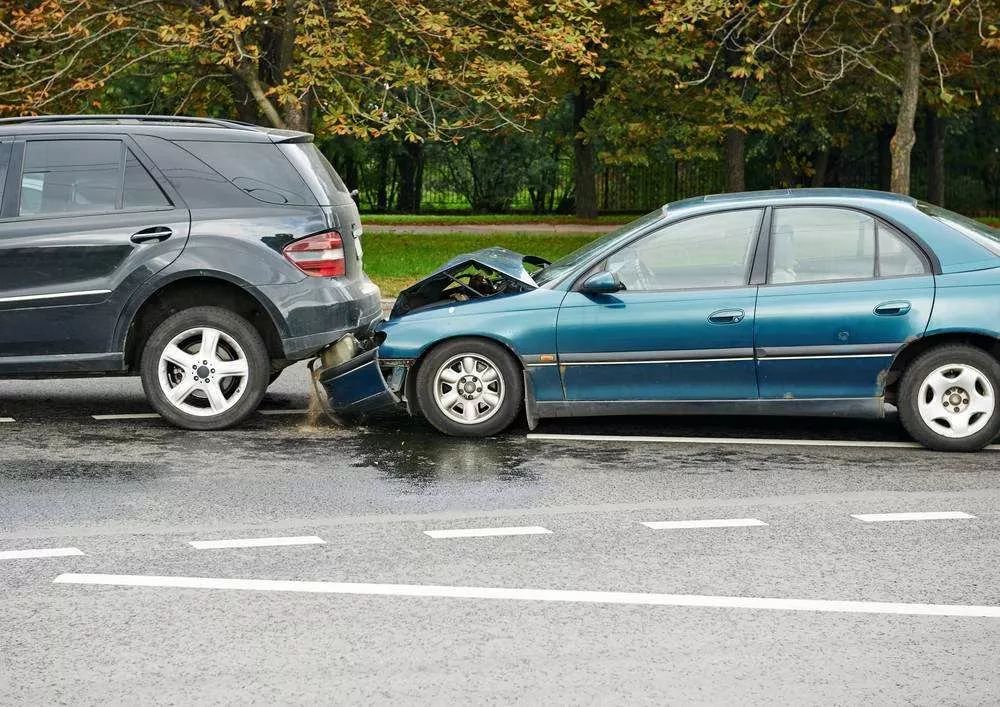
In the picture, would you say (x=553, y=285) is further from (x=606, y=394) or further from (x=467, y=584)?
(x=467, y=584)

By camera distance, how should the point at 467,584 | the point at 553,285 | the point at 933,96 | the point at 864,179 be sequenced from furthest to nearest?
1. the point at 864,179
2. the point at 933,96
3. the point at 553,285
4. the point at 467,584

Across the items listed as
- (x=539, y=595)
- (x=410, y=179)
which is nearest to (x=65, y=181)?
(x=539, y=595)

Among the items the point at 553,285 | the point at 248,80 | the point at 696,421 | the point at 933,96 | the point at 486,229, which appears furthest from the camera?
the point at 486,229

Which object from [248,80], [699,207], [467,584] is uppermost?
[248,80]

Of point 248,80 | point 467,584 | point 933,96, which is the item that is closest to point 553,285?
point 467,584

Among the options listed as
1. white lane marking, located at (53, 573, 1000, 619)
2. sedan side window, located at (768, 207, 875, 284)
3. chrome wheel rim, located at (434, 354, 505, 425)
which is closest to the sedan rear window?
sedan side window, located at (768, 207, 875, 284)

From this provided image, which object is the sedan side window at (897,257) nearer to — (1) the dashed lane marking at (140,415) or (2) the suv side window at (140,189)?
(1) the dashed lane marking at (140,415)

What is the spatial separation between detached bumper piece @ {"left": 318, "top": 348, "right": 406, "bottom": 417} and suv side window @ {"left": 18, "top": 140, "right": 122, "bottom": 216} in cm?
177

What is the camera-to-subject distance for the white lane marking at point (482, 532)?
6707 millimetres

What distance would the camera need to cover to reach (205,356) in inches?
370

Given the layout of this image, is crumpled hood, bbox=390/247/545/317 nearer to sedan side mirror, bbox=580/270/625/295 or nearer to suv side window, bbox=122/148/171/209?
sedan side mirror, bbox=580/270/625/295

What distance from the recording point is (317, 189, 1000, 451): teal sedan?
8.62 metres

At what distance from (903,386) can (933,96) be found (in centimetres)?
2001

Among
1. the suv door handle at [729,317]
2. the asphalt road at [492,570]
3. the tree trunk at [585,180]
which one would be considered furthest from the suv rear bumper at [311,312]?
the tree trunk at [585,180]
